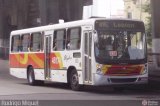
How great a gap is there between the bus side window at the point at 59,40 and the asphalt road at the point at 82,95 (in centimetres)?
188

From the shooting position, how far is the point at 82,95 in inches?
804

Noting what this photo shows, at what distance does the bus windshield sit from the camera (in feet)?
69.2

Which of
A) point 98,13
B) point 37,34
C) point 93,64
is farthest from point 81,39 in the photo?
point 98,13

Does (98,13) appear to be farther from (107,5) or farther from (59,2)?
(59,2)

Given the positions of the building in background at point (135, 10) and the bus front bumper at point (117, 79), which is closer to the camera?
the bus front bumper at point (117, 79)

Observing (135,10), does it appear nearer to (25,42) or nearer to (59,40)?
(25,42)

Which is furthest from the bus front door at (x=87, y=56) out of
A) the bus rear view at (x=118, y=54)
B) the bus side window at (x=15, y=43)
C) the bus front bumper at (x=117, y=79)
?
the bus side window at (x=15, y=43)

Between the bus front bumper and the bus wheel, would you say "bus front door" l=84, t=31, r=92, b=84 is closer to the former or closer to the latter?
the bus front bumper

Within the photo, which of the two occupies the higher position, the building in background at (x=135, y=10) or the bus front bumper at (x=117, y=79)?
the building in background at (x=135, y=10)

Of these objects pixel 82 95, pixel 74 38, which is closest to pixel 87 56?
pixel 74 38

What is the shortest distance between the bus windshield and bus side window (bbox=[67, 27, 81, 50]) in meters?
1.34

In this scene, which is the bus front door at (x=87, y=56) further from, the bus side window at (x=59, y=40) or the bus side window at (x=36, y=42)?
the bus side window at (x=36, y=42)

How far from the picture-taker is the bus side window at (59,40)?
77.6ft

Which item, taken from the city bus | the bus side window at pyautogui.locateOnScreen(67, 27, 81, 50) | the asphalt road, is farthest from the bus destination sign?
the asphalt road
